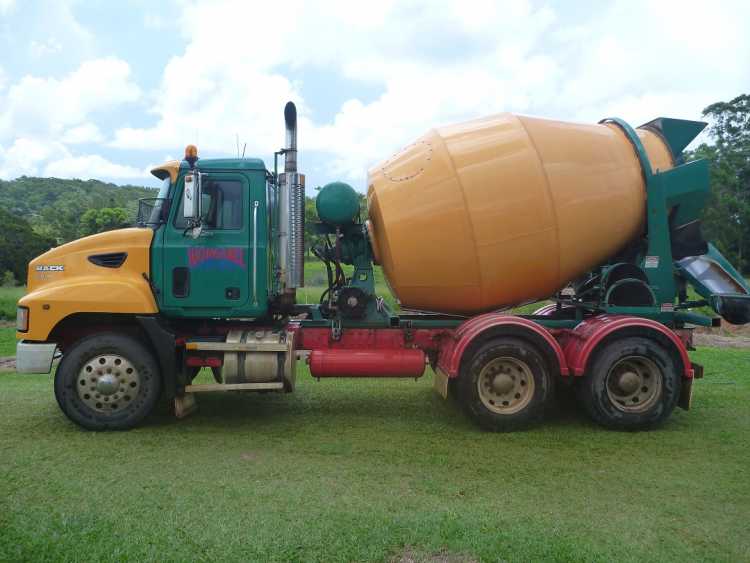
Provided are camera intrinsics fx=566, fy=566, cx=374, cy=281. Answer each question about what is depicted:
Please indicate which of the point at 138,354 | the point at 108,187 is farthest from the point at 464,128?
the point at 108,187

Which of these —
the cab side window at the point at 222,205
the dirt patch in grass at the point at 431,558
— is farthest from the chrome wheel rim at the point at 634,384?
the cab side window at the point at 222,205

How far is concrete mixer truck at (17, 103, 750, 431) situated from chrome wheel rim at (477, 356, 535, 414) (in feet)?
0.07

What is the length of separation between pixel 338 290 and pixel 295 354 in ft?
3.10

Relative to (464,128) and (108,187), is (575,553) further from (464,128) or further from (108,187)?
(108,187)

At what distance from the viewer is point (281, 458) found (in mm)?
5102

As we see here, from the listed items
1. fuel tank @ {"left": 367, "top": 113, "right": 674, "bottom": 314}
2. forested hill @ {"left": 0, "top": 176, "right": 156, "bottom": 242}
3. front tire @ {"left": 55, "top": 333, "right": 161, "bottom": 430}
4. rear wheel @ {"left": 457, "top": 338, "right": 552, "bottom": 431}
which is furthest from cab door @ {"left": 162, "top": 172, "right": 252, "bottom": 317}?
forested hill @ {"left": 0, "top": 176, "right": 156, "bottom": 242}

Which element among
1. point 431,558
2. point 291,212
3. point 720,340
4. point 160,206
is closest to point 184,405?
point 160,206

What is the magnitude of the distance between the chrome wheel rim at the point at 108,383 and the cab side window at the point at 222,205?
1565 millimetres

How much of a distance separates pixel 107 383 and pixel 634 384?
5467 mm

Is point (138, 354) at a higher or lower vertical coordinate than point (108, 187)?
lower

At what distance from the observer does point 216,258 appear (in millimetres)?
5992

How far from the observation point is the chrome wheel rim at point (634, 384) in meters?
5.96

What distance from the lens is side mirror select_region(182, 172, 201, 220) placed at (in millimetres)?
5520

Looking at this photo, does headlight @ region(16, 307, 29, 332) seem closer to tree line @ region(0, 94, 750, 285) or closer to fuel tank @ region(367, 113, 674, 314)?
fuel tank @ region(367, 113, 674, 314)
